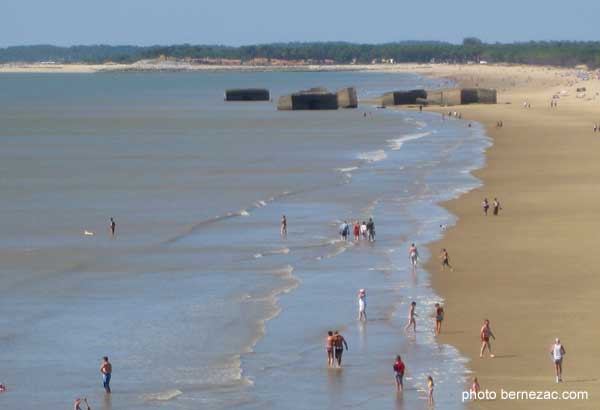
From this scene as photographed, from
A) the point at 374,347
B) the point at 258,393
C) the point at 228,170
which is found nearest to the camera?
the point at 258,393

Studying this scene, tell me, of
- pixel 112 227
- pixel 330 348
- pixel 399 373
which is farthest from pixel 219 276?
pixel 399 373

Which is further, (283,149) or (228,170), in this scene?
(283,149)

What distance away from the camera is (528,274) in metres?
28.0

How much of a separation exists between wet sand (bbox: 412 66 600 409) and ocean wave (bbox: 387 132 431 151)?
994 centimetres

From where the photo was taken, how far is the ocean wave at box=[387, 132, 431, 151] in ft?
219

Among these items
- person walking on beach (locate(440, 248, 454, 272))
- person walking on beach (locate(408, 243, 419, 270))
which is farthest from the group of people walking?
person walking on beach (locate(440, 248, 454, 272))

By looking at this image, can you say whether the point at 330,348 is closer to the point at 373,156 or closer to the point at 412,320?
the point at 412,320

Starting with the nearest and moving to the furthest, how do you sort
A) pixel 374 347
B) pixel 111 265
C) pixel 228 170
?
pixel 374 347 < pixel 111 265 < pixel 228 170

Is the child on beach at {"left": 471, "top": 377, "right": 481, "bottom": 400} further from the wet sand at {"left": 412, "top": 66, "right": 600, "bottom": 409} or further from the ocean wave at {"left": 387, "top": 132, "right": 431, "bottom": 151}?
the ocean wave at {"left": 387, "top": 132, "right": 431, "bottom": 151}

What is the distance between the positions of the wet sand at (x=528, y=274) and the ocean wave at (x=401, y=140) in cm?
994

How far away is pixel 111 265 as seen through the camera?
31.0 m

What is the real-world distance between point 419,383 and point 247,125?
7112cm

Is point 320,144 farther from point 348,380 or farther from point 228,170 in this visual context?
point 348,380

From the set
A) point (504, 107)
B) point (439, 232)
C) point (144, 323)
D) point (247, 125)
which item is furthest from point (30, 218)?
point (504, 107)
